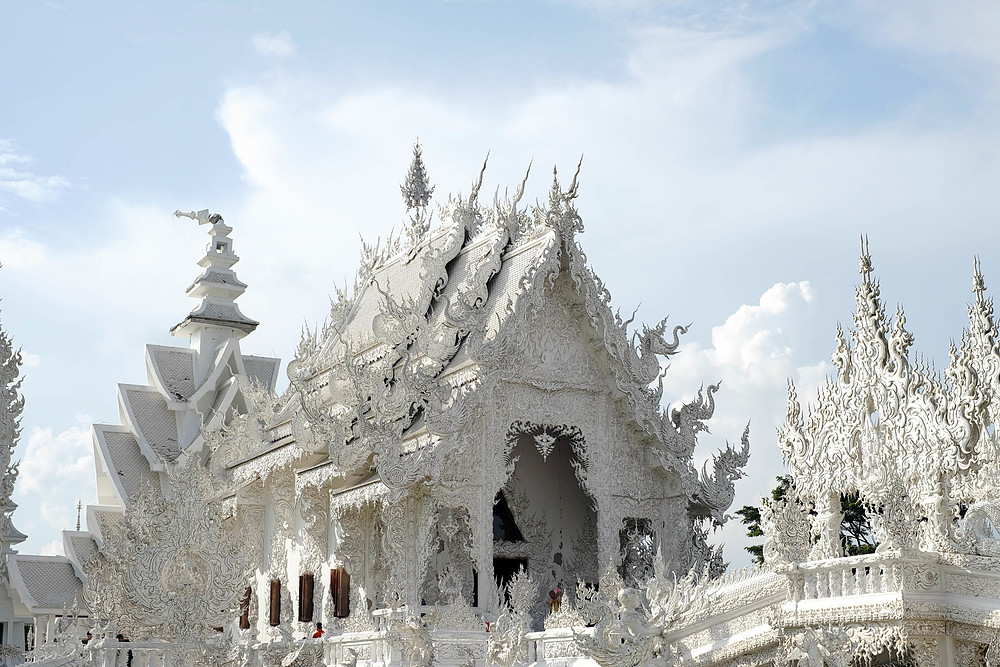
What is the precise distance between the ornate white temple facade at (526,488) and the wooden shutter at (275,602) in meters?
0.04

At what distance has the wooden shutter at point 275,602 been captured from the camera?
2111 cm

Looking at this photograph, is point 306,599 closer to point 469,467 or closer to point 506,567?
point 506,567

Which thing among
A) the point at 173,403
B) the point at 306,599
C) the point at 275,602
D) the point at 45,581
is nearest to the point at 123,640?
the point at 306,599

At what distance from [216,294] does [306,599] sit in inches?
519

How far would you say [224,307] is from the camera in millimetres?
31141

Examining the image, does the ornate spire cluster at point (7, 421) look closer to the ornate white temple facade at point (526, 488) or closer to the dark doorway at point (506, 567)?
the ornate white temple facade at point (526, 488)

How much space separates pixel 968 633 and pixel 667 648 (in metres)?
2.91

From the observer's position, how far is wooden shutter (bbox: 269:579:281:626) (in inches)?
831

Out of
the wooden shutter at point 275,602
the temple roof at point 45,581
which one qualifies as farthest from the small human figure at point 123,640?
the temple roof at point 45,581

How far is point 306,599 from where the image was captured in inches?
778

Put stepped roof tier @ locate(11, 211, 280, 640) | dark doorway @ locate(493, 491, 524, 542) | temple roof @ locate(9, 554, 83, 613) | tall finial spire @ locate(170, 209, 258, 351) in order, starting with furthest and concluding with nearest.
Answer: tall finial spire @ locate(170, 209, 258, 351), stepped roof tier @ locate(11, 211, 280, 640), temple roof @ locate(9, 554, 83, 613), dark doorway @ locate(493, 491, 524, 542)

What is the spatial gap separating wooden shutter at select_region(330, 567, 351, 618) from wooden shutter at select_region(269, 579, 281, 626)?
98.6 inches

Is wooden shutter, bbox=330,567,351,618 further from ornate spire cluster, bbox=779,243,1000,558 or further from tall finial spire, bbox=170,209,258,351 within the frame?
tall finial spire, bbox=170,209,258,351

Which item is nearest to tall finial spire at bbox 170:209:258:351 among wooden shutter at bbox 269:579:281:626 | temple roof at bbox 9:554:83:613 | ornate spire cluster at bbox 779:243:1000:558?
temple roof at bbox 9:554:83:613
